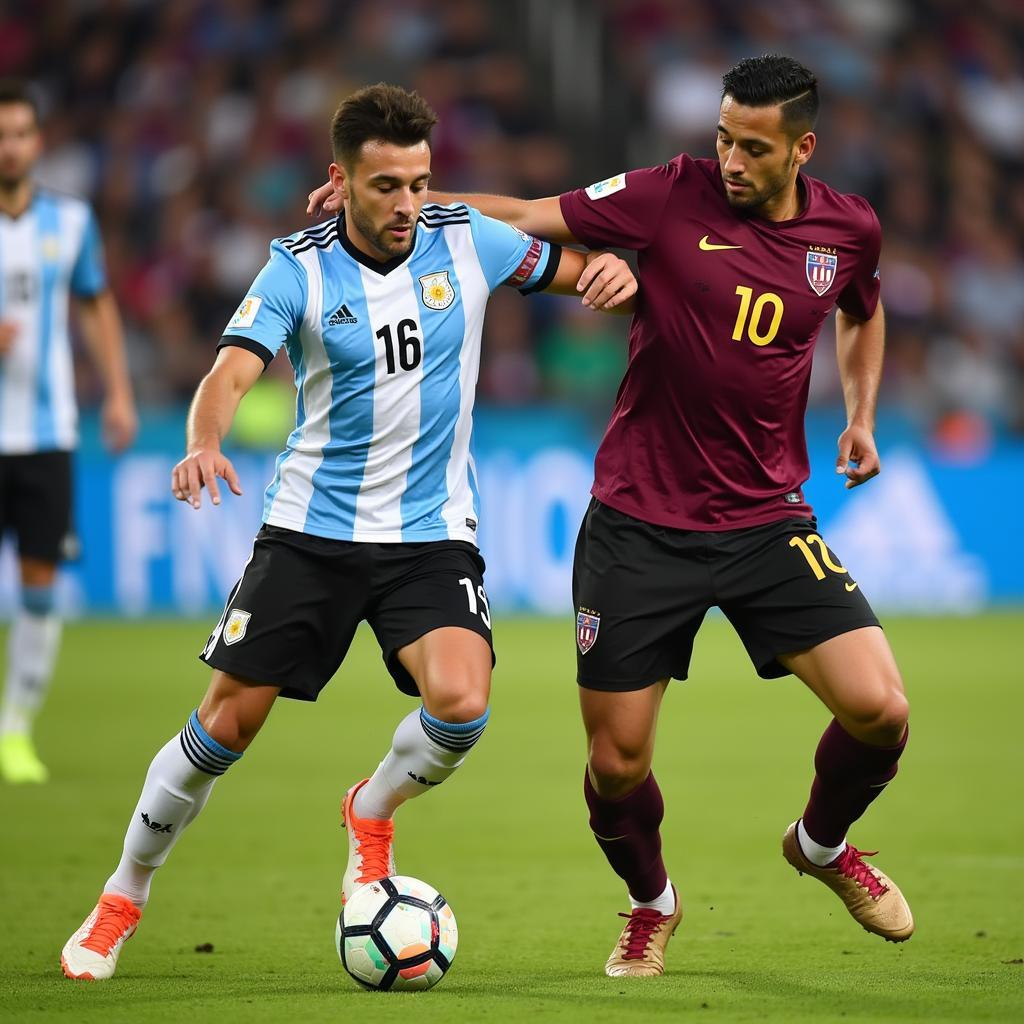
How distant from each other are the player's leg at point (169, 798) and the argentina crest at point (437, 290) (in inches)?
44.0

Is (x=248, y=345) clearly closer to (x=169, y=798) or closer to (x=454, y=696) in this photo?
(x=454, y=696)

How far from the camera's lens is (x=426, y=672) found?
4.71 meters

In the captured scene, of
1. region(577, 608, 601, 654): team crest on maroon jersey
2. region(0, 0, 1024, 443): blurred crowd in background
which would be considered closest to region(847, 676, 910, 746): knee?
region(577, 608, 601, 654): team crest on maroon jersey

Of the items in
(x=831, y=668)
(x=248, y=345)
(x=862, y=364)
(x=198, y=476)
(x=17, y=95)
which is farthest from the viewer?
(x=17, y=95)

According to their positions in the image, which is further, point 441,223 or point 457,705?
point 441,223

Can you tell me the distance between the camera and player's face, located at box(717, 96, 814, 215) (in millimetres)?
4773

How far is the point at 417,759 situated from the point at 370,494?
72 centimetres

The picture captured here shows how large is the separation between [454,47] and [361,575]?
45.8 feet

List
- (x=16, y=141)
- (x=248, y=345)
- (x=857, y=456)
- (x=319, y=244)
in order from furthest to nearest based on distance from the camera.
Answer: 1. (x=16, y=141)
2. (x=857, y=456)
3. (x=319, y=244)
4. (x=248, y=345)

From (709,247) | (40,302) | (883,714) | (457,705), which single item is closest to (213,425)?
(457,705)

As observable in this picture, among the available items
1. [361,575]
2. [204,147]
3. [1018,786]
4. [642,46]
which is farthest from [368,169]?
[642,46]

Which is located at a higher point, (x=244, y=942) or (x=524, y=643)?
(x=244, y=942)

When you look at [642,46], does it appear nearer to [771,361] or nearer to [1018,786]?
[1018,786]

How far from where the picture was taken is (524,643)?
13.0 meters
